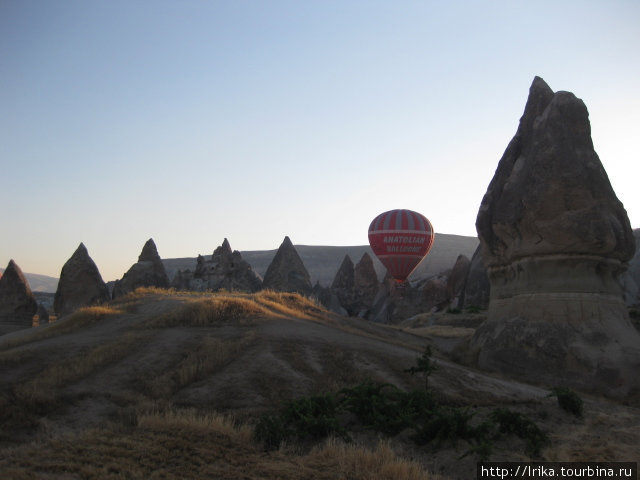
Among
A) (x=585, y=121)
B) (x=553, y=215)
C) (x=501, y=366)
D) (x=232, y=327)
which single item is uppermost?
(x=585, y=121)

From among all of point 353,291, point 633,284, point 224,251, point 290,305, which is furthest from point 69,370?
point 353,291

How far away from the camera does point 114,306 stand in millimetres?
14195

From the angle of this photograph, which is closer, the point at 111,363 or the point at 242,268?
the point at 111,363

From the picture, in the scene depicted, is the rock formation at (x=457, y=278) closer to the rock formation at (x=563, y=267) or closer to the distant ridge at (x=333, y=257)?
the rock formation at (x=563, y=267)

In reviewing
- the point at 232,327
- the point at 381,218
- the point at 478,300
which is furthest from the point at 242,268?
the point at 232,327

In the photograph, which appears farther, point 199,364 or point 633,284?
point 633,284

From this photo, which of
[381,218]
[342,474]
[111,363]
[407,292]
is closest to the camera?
[342,474]

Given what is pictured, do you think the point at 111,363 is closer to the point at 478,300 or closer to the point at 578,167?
the point at 578,167

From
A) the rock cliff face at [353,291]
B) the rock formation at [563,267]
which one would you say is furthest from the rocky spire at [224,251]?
A: the rock formation at [563,267]

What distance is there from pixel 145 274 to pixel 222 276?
183 inches

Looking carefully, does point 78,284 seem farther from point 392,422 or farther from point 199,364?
point 392,422

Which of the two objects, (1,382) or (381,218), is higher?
(381,218)

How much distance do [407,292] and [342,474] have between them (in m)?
30.8

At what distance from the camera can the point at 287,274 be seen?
33.5 m
